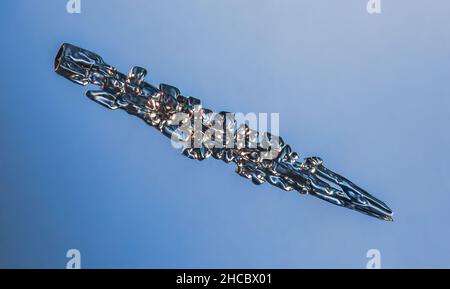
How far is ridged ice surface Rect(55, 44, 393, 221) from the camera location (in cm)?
101

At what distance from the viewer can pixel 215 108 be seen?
122cm

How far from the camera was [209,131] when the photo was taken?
106 cm

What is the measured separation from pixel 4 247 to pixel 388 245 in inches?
33.1

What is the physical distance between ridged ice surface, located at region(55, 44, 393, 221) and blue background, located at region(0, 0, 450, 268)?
12 centimetres

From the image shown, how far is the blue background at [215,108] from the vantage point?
1219 millimetres

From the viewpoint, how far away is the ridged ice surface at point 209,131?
1015mm

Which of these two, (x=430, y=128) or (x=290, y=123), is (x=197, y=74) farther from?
(x=430, y=128)

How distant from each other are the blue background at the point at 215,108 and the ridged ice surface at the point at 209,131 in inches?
4.6

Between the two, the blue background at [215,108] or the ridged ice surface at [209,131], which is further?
the blue background at [215,108]

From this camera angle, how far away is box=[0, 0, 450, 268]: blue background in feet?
4.00

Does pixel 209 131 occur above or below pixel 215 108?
below

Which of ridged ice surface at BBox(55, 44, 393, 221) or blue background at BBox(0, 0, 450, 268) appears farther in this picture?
blue background at BBox(0, 0, 450, 268)

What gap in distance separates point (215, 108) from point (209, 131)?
6.4 inches

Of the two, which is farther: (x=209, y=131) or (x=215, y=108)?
(x=215, y=108)
